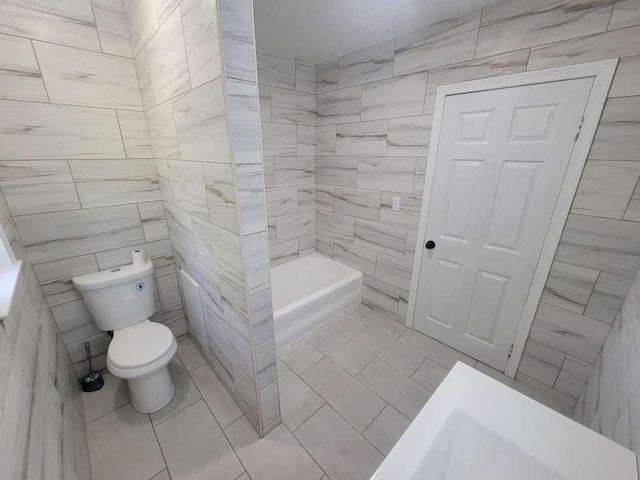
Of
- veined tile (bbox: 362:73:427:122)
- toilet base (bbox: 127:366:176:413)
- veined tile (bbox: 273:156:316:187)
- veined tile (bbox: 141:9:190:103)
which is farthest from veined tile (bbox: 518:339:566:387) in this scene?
veined tile (bbox: 141:9:190:103)

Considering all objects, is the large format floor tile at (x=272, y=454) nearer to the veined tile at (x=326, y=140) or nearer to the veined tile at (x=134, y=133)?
the veined tile at (x=134, y=133)

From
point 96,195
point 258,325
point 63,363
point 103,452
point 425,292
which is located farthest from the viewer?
point 425,292

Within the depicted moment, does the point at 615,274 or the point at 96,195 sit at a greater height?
the point at 96,195

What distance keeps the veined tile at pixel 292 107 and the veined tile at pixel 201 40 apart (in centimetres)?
132

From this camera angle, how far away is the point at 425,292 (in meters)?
2.17

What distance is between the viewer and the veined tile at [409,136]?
1.87 meters

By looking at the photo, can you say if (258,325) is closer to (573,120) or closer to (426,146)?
(426,146)

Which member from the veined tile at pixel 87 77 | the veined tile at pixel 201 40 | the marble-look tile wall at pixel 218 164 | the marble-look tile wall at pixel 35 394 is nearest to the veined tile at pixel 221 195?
the marble-look tile wall at pixel 218 164

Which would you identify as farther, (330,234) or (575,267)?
(330,234)

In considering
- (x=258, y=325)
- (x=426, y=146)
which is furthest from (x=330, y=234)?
(x=258, y=325)

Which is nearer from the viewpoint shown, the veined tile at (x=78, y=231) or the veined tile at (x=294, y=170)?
the veined tile at (x=78, y=231)

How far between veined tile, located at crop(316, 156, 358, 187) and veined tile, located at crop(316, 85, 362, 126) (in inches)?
13.2

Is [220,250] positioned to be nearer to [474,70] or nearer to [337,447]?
[337,447]

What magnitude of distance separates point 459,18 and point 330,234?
194 cm
